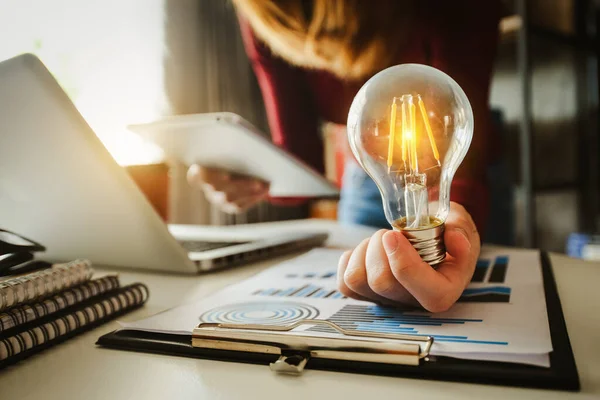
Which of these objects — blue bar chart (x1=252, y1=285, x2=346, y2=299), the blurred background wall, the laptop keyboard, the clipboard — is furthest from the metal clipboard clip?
the blurred background wall

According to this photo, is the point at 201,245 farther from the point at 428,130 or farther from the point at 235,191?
the point at 428,130

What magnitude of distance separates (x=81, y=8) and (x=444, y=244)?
5.17 feet

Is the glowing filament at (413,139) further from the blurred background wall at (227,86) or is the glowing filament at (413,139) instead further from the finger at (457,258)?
the blurred background wall at (227,86)

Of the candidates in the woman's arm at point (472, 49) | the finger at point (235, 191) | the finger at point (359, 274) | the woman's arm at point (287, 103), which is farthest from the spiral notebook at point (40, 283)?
the woman's arm at point (287, 103)

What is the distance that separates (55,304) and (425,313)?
28 centimetres

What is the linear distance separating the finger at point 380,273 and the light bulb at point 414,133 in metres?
0.02

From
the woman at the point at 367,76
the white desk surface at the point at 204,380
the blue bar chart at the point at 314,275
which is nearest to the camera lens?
the white desk surface at the point at 204,380

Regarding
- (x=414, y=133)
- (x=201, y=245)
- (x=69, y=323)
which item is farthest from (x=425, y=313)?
(x=201, y=245)

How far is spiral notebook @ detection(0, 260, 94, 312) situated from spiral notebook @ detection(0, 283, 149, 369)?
20mm

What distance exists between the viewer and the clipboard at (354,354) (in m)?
0.27

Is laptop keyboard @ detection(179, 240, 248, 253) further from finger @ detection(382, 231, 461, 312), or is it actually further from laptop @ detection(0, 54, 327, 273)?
finger @ detection(382, 231, 461, 312)

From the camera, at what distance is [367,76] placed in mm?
920

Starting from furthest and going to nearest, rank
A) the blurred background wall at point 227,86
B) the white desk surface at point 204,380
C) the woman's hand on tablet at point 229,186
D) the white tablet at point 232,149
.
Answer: the blurred background wall at point 227,86 → the woman's hand on tablet at point 229,186 → the white tablet at point 232,149 → the white desk surface at point 204,380

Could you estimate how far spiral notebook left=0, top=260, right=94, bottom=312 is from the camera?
1.11ft
